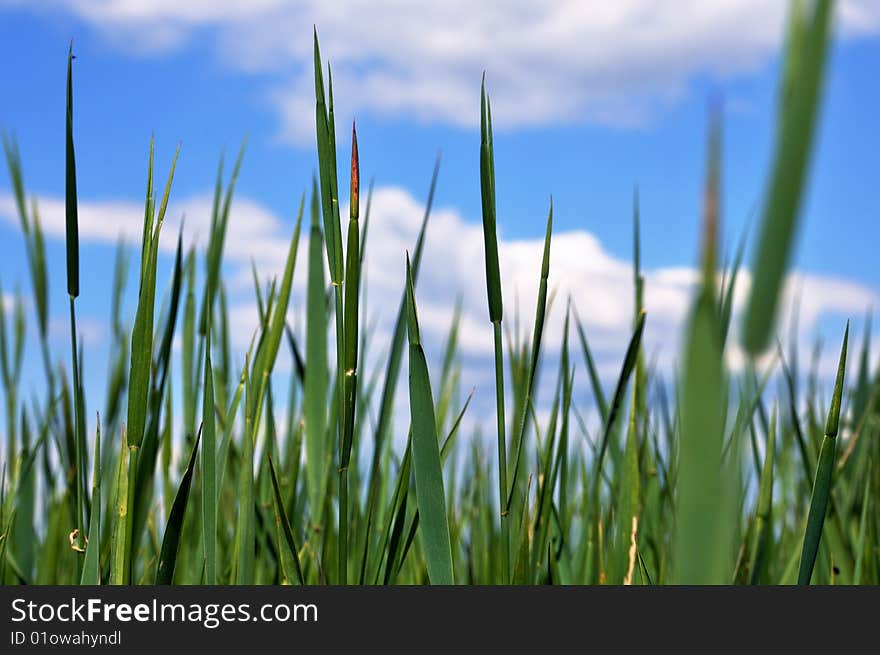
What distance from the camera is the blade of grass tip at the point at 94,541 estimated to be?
59 cm

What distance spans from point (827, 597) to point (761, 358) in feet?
1.56

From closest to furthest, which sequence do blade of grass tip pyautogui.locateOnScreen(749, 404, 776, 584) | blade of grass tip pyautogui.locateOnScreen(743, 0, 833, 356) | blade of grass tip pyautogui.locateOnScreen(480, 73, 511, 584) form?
1. blade of grass tip pyautogui.locateOnScreen(743, 0, 833, 356)
2. blade of grass tip pyautogui.locateOnScreen(480, 73, 511, 584)
3. blade of grass tip pyautogui.locateOnScreen(749, 404, 776, 584)

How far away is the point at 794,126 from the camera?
14 centimetres

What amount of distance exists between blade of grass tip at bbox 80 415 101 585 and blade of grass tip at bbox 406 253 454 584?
0.24m

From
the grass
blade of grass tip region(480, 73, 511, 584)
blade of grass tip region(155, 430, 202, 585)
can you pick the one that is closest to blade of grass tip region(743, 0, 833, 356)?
the grass

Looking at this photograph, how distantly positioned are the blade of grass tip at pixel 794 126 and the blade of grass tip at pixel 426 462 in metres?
0.38

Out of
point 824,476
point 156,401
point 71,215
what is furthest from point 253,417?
point 824,476

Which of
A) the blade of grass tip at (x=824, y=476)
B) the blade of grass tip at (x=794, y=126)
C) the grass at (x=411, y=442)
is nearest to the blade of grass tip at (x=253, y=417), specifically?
the grass at (x=411, y=442)

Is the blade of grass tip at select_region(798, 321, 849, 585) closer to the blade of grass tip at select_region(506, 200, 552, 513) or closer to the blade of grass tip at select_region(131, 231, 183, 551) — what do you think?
the blade of grass tip at select_region(506, 200, 552, 513)

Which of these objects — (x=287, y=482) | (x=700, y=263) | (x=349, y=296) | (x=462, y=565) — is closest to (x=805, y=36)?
(x=700, y=263)

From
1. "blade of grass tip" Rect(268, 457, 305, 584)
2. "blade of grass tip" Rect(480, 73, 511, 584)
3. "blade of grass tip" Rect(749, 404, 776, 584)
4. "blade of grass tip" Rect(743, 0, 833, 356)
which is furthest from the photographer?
"blade of grass tip" Rect(749, 404, 776, 584)

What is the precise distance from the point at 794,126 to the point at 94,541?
0.58 m

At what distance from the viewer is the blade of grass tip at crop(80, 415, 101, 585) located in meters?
0.59

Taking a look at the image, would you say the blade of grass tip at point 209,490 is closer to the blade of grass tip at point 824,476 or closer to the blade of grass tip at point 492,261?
the blade of grass tip at point 492,261
